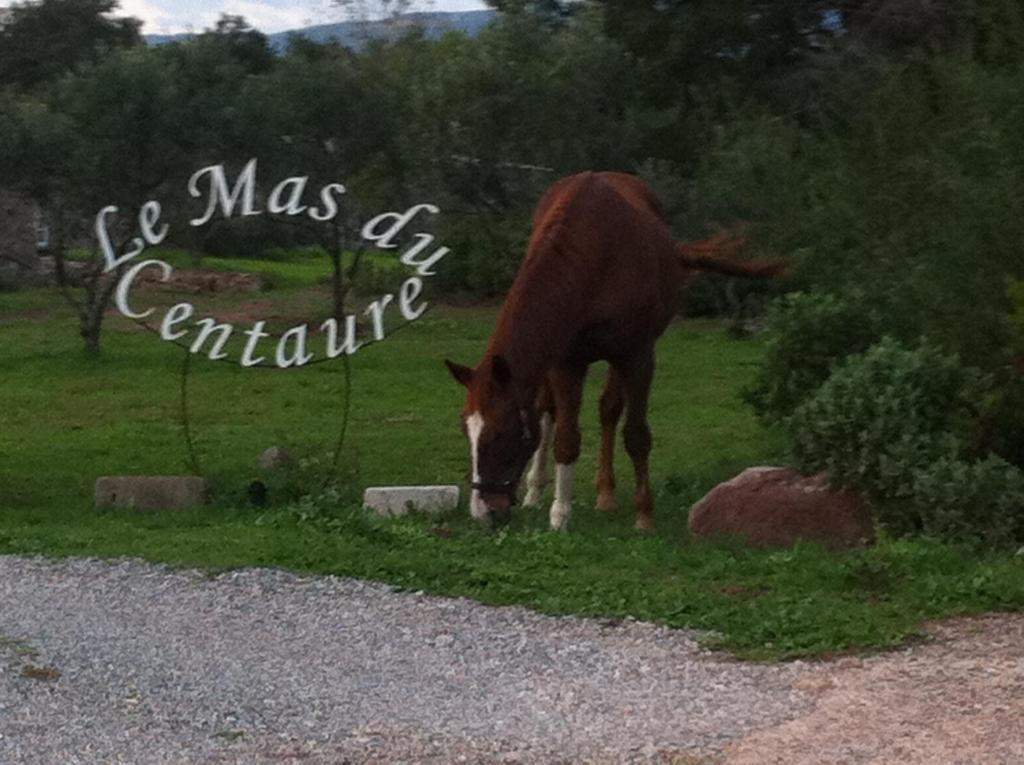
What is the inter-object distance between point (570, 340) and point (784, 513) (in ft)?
5.60

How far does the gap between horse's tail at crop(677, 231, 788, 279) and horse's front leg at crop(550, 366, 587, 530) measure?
2.37 meters

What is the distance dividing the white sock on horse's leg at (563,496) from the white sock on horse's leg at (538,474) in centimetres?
144

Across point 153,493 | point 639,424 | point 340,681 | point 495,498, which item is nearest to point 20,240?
point 153,493

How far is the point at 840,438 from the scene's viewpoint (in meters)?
10.6

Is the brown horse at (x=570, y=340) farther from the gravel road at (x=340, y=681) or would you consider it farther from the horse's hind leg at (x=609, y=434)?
the gravel road at (x=340, y=681)

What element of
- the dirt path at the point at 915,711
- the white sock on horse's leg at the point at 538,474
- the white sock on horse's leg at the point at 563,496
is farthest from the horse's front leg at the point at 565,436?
the dirt path at the point at 915,711

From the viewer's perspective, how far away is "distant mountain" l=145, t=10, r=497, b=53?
3803 cm

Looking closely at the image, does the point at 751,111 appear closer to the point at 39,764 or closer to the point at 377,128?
the point at 377,128

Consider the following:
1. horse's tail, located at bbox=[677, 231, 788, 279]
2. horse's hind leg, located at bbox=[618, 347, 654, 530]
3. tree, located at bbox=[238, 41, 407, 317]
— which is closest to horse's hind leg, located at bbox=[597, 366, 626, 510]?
horse's hind leg, located at bbox=[618, 347, 654, 530]

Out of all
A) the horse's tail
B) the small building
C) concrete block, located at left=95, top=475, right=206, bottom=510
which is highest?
the horse's tail

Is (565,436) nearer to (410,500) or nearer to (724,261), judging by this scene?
(410,500)

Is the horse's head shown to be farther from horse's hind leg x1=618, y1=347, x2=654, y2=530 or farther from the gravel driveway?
the gravel driveway

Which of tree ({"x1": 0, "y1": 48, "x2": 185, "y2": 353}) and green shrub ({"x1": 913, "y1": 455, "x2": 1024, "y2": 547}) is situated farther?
tree ({"x1": 0, "y1": 48, "x2": 185, "y2": 353})

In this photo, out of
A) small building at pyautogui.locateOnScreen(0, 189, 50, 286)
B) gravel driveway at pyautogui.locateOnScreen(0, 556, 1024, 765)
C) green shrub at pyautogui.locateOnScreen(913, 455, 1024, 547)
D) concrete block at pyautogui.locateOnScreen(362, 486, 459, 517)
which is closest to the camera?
gravel driveway at pyautogui.locateOnScreen(0, 556, 1024, 765)
